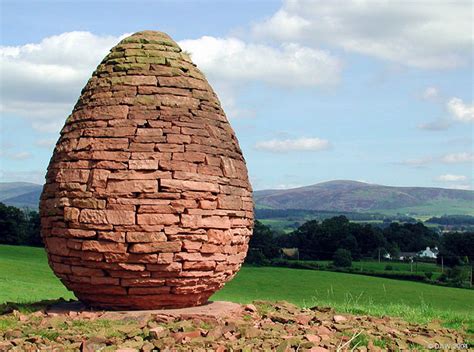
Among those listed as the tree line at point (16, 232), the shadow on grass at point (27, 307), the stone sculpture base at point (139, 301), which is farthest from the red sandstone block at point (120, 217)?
the tree line at point (16, 232)

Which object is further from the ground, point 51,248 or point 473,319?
point 51,248

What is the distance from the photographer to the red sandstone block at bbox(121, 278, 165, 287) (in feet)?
34.0

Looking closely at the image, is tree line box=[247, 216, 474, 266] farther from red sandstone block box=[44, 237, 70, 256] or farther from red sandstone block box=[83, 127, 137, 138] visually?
red sandstone block box=[83, 127, 137, 138]

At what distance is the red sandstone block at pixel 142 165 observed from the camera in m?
10.1

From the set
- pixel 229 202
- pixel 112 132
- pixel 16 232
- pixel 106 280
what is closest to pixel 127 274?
pixel 106 280

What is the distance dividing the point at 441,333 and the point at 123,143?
21.9ft

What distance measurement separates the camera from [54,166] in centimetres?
1102

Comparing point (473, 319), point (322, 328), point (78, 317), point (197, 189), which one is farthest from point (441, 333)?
point (78, 317)

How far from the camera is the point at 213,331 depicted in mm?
9195

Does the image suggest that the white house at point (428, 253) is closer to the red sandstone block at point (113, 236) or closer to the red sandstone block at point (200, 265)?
the red sandstone block at point (200, 265)

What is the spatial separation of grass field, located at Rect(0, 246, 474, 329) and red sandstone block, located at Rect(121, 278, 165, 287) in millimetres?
10410

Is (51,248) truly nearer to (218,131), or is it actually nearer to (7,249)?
(218,131)

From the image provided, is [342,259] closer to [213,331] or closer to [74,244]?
[74,244]

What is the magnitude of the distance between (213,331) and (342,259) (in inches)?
1358
